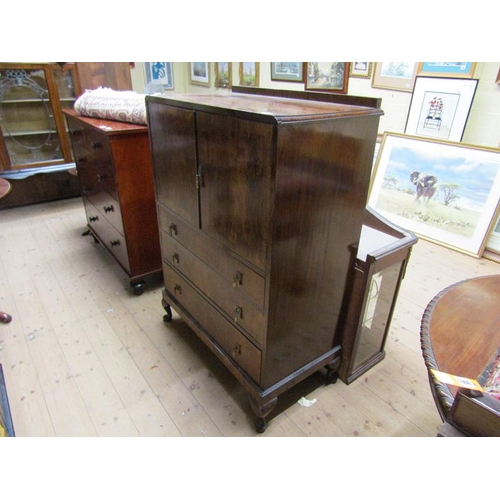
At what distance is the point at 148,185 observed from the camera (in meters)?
2.10

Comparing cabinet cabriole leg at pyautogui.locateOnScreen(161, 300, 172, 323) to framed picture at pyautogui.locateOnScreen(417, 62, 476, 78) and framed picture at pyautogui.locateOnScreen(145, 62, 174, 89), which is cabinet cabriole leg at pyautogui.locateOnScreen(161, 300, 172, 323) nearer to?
framed picture at pyautogui.locateOnScreen(417, 62, 476, 78)

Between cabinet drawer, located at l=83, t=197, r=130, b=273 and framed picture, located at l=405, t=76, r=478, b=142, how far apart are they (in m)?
2.45

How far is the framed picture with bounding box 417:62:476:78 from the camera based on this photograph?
2.52 meters

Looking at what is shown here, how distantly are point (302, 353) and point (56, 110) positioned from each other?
11.2ft

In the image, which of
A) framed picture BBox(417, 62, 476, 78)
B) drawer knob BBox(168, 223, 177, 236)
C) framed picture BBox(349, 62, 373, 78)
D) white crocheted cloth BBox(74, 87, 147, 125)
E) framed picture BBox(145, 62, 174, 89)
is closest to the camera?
drawer knob BBox(168, 223, 177, 236)

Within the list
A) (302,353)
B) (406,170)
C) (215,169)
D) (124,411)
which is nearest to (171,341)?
(124,411)

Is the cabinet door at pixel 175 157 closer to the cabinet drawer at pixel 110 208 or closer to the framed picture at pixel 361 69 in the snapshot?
the cabinet drawer at pixel 110 208

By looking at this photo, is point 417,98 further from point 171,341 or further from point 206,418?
point 206,418

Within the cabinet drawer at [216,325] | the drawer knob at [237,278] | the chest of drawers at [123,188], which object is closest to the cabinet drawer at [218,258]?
the drawer knob at [237,278]

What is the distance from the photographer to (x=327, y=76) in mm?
3340

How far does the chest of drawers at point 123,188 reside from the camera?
1.96 metres

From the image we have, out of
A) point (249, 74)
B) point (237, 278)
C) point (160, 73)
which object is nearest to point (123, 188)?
point (237, 278)

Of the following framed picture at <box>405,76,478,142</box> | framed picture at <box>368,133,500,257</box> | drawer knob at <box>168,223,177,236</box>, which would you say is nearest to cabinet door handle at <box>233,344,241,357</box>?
drawer knob at <box>168,223,177,236</box>

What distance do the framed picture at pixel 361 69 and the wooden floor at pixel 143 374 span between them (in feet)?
5.61
